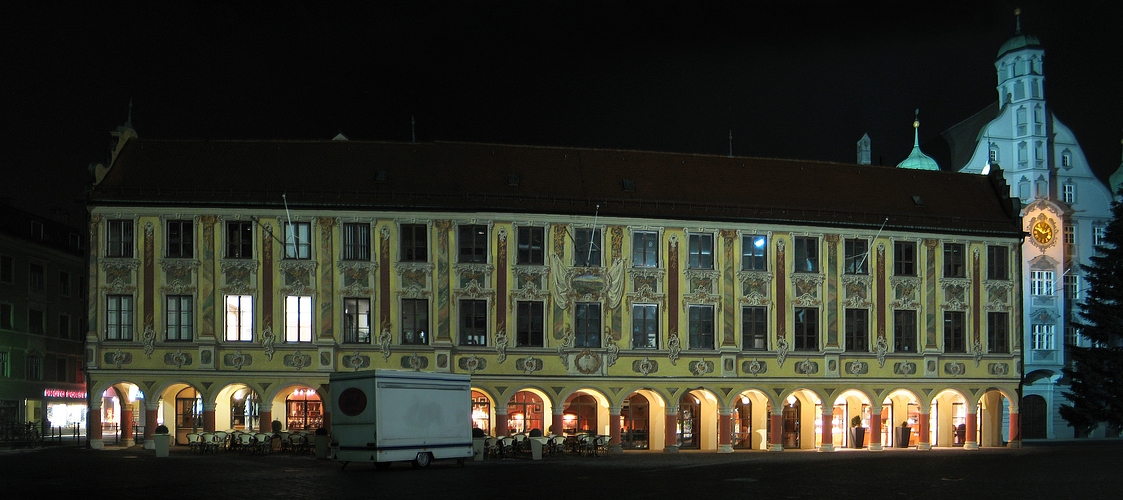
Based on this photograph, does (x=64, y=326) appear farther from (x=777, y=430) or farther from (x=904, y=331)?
(x=904, y=331)

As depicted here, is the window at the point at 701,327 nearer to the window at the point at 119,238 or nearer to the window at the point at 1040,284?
the window at the point at 119,238

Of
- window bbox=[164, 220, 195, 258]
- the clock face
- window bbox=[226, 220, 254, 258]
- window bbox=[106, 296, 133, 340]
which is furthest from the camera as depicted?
the clock face

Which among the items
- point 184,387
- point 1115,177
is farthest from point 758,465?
point 1115,177

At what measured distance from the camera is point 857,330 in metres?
54.4

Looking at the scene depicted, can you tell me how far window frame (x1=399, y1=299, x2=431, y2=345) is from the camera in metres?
50.2

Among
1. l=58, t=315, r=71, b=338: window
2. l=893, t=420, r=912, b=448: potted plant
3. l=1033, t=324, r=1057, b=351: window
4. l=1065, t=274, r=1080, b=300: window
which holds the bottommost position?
l=893, t=420, r=912, b=448: potted plant

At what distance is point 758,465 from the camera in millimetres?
39562

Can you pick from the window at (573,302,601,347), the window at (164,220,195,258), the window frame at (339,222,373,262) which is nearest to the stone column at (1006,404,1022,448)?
the window at (573,302,601,347)

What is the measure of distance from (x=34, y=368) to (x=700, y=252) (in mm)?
34217

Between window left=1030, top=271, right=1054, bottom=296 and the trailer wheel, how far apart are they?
132 ft

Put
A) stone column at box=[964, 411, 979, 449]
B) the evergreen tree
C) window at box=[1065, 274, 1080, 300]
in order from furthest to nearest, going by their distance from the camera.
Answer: window at box=[1065, 274, 1080, 300] → the evergreen tree → stone column at box=[964, 411, 979, 449]

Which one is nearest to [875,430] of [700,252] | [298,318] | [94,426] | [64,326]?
[700,252]

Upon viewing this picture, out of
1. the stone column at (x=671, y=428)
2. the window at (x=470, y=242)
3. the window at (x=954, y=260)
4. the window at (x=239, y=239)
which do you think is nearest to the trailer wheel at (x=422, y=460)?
the window at (x=470, y=242)

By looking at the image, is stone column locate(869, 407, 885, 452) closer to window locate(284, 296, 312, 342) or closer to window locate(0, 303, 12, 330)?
window locate(284, 296, 312, 342)
